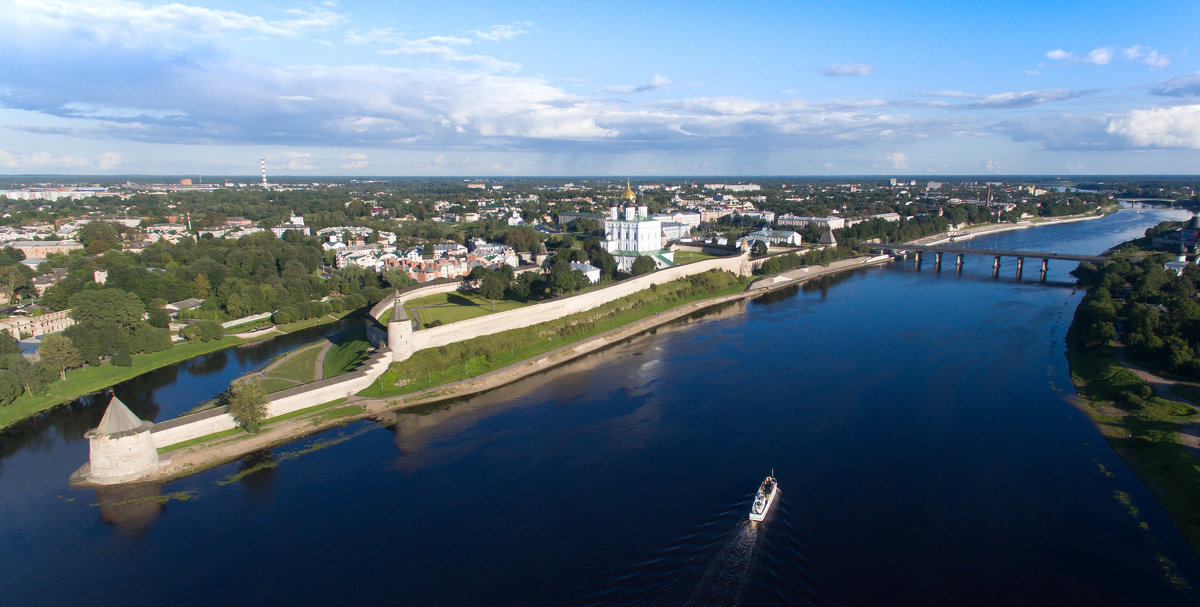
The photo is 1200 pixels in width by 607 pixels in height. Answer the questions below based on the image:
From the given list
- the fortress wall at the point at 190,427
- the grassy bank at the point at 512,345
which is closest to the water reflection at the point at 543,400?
the grassy bank at the point at 512,345

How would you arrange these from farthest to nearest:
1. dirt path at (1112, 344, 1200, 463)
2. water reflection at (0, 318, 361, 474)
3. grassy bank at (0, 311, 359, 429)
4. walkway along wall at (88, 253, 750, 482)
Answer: grassy bank at (0, 311, 359, 429), water reflection at (0, 318, 361, 474), walkway along wall at (88, 253, 750, 482), dirt path at (1112, 344, 1200, 463)

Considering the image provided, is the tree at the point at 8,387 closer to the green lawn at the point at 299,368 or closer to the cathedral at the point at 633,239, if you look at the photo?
the green lawn at the point at 299,368

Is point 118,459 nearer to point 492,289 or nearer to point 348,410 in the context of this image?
point 348,410

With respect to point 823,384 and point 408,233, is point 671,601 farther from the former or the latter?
point 408,233

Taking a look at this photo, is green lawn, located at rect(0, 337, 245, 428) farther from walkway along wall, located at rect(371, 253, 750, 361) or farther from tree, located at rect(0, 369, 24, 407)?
walkway along wall, located at rect(371, 253, 750, 361)

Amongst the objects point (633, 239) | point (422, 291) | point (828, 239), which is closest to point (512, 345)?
point (422, 291)

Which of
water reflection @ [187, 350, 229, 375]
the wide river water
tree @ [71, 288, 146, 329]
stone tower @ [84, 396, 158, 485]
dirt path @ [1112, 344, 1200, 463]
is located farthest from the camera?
tree @ [71, 288, 146, 329]

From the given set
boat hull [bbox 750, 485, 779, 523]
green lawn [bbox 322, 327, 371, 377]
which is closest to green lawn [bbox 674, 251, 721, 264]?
green lawn [bbox 322, 327, 371, 377]
